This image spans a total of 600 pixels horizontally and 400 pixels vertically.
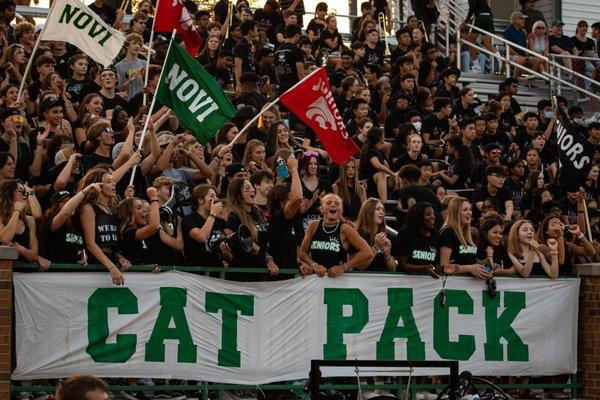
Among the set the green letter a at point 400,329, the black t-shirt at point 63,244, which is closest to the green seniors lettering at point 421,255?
the green letter a at point 400,329

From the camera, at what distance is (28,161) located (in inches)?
606

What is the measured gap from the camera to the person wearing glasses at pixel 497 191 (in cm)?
1908

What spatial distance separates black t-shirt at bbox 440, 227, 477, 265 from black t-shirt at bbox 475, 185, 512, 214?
3551 millimetres

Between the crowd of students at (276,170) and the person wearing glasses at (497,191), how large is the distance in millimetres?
31

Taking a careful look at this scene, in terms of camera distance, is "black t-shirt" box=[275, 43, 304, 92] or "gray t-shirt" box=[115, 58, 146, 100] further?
"black t-shirt" box=[275, 43, 304, 92]

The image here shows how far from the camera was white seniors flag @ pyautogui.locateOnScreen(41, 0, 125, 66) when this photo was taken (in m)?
16.6

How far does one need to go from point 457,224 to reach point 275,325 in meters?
2.36

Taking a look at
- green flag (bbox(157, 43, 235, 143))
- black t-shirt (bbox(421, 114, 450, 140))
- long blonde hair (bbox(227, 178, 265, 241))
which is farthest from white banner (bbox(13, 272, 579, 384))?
black t-shirt (bbox(421, 114, 450, 140))

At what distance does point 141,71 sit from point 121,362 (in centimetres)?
648

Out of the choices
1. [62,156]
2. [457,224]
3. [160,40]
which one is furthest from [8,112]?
[160,40]

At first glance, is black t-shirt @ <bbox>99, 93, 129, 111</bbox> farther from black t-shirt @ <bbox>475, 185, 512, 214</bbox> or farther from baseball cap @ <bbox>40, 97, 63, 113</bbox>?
black t-shirt @ <bbox>475, 185, 512, 214</bbox>

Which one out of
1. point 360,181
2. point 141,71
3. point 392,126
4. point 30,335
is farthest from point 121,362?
point 392,126

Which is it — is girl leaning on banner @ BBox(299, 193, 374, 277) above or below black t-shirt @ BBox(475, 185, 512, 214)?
below

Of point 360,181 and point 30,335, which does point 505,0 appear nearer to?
point 360,181
